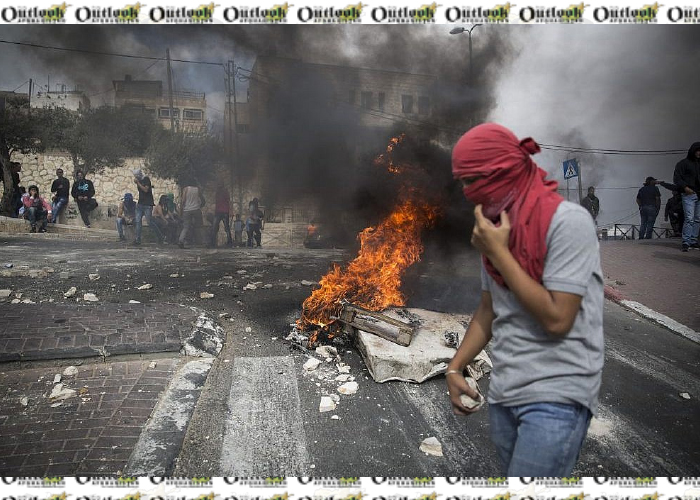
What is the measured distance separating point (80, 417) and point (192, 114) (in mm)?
17289

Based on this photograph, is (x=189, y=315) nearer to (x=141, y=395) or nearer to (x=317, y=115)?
(x=141, y=395)

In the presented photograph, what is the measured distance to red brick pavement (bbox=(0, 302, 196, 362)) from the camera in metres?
3.85

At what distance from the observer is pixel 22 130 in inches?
601

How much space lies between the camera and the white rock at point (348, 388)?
3.55 meters

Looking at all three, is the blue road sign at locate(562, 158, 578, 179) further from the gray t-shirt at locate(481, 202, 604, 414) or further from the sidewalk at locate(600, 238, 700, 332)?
the gray t-shirt at locate(481, 202, 604, 414)

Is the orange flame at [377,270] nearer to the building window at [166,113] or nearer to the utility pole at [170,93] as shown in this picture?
the utility pole at [170,93]

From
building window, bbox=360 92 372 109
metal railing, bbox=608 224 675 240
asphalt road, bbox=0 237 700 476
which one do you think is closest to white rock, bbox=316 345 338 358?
asphalt road, bbox=0 237 700 476

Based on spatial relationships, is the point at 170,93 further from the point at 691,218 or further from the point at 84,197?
the point at 691,218

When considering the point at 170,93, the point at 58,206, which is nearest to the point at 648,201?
the point at 170,93

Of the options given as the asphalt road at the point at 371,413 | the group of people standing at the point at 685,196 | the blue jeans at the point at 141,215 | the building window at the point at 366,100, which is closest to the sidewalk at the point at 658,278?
the group of people standing at the point at 685,196

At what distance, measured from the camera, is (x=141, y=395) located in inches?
131

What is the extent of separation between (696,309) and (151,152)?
61.1 ft

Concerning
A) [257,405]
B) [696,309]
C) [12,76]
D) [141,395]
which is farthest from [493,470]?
[12,76]


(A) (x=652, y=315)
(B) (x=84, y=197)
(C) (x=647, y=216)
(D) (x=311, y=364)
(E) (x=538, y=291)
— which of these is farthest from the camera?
(B) (x=84, y=197)
